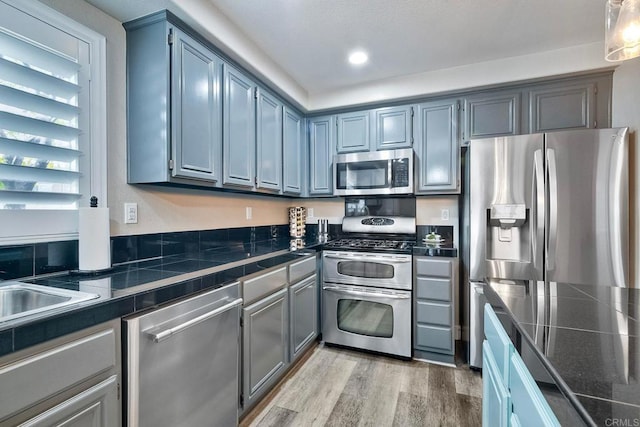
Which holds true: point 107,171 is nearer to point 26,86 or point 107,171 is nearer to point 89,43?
point 26,86

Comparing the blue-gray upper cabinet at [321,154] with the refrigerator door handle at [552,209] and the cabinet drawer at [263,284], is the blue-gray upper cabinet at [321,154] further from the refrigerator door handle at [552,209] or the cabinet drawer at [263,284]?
the refrigerator door handle at [552,209]

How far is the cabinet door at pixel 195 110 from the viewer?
1.64m

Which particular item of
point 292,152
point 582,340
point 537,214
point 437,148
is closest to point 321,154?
point 292,152

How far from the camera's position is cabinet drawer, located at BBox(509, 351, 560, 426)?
60 cm

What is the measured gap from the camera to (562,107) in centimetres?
235

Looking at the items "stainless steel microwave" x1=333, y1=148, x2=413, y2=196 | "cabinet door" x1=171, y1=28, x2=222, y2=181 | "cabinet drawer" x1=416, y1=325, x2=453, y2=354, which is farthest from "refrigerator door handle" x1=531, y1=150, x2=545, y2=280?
"cabinet door" x1=171, y1=28, x2=222, y2=181

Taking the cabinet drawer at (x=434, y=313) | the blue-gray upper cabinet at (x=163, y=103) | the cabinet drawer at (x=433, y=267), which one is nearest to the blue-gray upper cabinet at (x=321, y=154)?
the cabinet drawer at (x=433, y=267)

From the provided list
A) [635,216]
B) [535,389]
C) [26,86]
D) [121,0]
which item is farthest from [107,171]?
[635,216]

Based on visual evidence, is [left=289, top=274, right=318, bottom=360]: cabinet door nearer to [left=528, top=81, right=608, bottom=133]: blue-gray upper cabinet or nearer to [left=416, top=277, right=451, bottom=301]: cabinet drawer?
[left=416, top=277, right=451, bottom=301]: cabinet drawer

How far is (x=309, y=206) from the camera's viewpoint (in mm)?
3463

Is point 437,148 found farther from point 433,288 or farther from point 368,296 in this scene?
point 368,296

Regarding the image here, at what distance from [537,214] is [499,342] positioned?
4.89ft

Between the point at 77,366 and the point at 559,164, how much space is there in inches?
109

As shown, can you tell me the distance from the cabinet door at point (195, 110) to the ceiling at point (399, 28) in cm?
20
